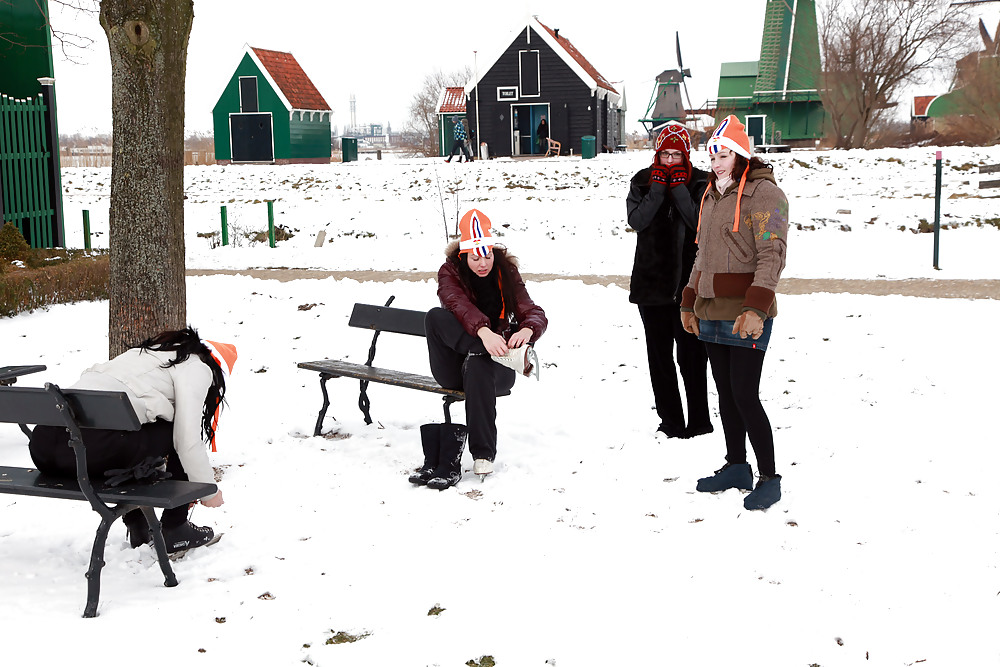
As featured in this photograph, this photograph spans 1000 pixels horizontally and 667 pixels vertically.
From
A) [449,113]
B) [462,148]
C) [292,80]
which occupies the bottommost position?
[462,148]

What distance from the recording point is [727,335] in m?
4.81

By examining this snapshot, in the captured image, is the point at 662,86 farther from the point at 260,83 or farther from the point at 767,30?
the point at 260,83

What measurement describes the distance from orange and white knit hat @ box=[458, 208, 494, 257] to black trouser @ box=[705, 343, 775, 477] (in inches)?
55.3

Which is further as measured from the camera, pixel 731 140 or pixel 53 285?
pixel 53 285

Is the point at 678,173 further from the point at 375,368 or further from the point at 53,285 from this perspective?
the point at 53,285

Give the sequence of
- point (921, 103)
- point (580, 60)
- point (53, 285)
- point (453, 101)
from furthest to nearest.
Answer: point (921, 103), point (453, 101), point (580, 60), point (53, 285)

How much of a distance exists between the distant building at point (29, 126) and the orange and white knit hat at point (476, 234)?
30.9ft

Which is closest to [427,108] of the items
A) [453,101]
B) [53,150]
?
[453,101]

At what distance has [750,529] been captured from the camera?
178 inches

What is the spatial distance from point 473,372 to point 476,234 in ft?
2.61

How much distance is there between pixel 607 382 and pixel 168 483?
13.5 feet

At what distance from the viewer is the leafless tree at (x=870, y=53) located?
1506 inches

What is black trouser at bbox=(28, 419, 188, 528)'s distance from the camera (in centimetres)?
402

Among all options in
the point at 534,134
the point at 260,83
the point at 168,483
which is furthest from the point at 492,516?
the point at 260,83
